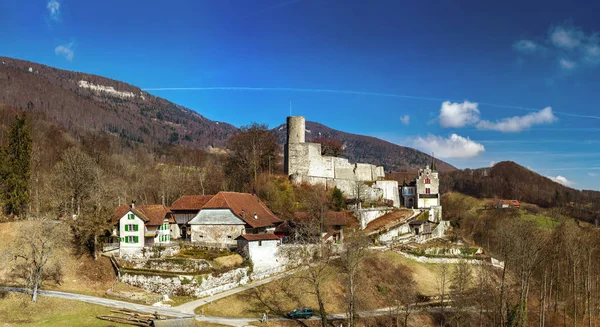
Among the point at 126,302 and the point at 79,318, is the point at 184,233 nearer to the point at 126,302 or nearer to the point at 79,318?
the point at 126,302

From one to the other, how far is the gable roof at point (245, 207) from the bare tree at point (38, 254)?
49.0 ft

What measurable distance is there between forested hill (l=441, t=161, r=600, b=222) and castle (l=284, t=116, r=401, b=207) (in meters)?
68.6

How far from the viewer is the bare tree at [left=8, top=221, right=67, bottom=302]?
3638 centimetres

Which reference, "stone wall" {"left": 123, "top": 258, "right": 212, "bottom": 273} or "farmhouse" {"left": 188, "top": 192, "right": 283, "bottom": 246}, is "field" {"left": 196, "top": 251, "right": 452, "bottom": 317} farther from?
"farmhouse" {"left": 188, "top": 192, "right": 283, "bottom": 246}

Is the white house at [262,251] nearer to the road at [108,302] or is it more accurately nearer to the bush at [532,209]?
the road at [108,302]

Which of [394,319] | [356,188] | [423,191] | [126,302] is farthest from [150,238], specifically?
[423,191]

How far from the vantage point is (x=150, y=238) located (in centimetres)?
4750

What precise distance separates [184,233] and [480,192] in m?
122

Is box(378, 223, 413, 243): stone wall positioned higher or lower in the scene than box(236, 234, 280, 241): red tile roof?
lower

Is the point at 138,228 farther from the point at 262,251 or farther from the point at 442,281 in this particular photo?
the point at 442,281

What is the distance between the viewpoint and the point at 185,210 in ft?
174

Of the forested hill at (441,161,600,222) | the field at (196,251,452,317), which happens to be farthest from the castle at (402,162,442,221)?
the forested hill at (441,161,600,222)

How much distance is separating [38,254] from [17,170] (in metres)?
17.5

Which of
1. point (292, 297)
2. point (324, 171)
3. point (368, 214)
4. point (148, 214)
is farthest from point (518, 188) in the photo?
point (148, 214)
